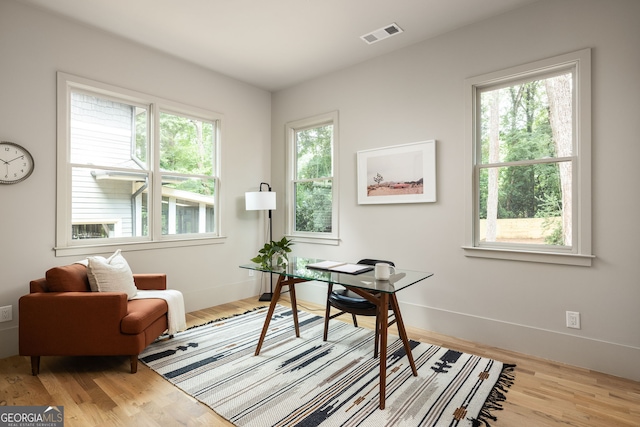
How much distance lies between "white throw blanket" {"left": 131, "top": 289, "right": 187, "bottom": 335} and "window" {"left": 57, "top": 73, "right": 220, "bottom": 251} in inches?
32.2

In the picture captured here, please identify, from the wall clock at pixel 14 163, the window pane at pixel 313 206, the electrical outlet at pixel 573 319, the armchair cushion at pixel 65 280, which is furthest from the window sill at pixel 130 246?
the electrical outlet at pixel 573 319

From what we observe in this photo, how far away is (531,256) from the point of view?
2775 mm

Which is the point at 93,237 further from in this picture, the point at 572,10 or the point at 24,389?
the point at 572,10

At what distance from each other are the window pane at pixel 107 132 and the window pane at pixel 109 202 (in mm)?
132

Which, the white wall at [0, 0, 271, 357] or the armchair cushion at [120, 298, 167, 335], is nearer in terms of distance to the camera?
the armchair cushion at [120, 298, 167, 335]

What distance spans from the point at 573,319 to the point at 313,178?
3040 mm

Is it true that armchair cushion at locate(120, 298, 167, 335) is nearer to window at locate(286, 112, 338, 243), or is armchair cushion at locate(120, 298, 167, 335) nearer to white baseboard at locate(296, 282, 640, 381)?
window at locate(286, 112, 338, 243)

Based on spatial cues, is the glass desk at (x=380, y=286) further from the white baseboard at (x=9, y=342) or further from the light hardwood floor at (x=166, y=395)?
the white baseboard at (x=9, y=342)

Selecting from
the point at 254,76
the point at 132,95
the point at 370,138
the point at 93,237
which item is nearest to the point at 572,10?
the point at 370,138

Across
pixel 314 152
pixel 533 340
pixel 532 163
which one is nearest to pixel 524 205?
pixel 532 163

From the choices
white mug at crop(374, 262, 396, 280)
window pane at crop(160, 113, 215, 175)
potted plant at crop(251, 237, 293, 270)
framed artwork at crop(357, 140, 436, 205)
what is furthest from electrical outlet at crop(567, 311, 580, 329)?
window pane at crop(160, 113, 215, 175)

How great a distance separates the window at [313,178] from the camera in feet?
13.8

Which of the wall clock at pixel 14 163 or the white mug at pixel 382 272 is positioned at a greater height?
the wall clock at pixel 14 163

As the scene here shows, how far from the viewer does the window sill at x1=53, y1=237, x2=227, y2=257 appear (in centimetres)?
303
